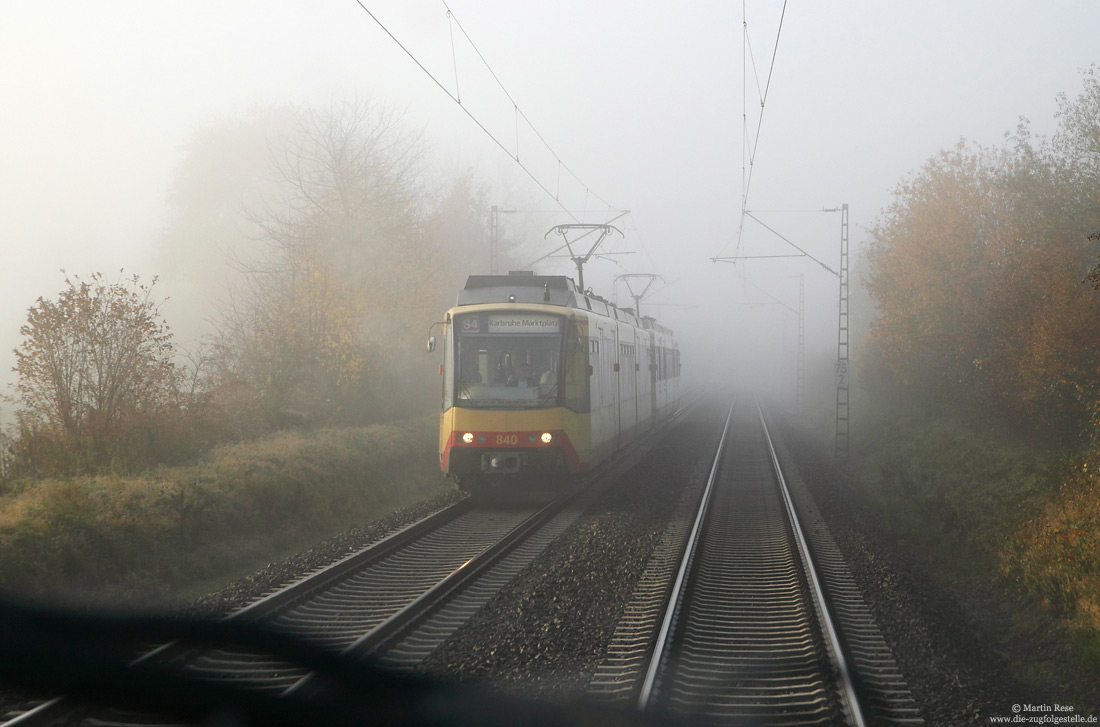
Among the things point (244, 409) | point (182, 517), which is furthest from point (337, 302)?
point (182, 517)

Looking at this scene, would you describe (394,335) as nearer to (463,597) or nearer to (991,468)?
(991,468)

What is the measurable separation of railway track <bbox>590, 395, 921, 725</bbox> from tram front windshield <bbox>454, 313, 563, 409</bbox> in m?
3.28

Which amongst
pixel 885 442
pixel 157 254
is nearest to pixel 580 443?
pixel 885 442

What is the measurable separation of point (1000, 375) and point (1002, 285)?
2.34 metres

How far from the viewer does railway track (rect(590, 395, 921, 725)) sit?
546cm

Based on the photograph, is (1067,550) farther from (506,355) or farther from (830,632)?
(506,355)

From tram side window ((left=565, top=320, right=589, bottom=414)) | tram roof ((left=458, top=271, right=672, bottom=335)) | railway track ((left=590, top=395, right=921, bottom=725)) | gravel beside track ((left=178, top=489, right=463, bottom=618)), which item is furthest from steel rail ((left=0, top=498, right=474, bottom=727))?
tram roof ((left=458, top=271, right=672, bottom=335))

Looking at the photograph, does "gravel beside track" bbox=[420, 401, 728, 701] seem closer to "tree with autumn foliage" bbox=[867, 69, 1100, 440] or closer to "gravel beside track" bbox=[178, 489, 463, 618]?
"gravel beside track" bbox=[178, 489, 463, 618]

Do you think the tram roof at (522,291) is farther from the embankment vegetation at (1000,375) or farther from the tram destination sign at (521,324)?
the embankment vegetation at (1000,375)

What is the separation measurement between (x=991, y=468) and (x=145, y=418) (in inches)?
591

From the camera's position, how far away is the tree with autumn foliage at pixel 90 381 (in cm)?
1267

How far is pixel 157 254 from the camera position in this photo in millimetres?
59281

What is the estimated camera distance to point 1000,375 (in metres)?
17.9

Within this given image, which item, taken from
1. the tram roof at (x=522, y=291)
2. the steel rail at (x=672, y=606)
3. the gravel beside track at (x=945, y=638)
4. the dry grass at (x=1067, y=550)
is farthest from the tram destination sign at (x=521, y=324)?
the dry grass at (x=1067, y=550)
